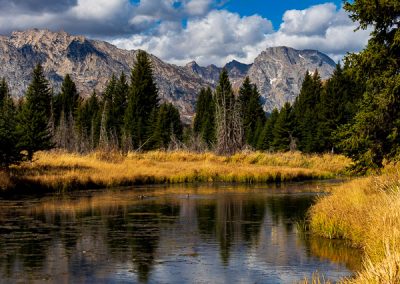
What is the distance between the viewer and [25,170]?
30641mm

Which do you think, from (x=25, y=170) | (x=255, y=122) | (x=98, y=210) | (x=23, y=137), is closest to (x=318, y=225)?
(x=98, y=210)

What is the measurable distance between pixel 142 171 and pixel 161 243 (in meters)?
21.0

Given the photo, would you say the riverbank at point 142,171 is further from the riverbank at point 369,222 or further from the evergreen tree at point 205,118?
the evergreen tree at point 205,118

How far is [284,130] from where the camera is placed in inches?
2953

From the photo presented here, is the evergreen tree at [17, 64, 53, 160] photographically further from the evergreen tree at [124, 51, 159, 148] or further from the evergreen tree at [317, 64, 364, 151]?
the evergreen tree at [317, 64, 364, 151]

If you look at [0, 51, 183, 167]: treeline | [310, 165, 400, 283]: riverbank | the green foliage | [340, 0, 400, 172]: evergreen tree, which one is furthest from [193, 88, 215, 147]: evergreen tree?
[310, 165, 400, 283]: riverbank

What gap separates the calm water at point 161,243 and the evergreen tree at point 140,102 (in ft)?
166

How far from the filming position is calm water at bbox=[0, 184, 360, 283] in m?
12.2

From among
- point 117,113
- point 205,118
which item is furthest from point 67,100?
point 205,118

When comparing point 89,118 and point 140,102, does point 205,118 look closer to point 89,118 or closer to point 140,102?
point 140,102

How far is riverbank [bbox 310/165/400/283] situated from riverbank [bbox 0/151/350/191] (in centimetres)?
1592

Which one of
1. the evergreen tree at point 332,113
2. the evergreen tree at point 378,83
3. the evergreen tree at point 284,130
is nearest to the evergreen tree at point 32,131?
the evergreen tree at point 378,83

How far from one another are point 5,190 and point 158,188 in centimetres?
918

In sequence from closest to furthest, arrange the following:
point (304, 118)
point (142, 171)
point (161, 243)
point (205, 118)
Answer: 1. point (161, 243)
2. point (142, 171)
3. point (304, 118)
4. point (205, 118)
